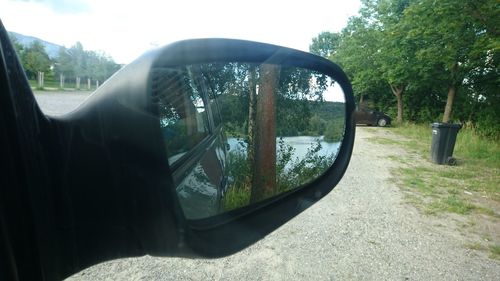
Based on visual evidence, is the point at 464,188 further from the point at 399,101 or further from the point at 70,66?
the point at 399,101

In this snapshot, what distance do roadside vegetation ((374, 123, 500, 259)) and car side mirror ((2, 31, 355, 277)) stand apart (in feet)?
12.7

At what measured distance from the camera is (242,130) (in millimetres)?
1417

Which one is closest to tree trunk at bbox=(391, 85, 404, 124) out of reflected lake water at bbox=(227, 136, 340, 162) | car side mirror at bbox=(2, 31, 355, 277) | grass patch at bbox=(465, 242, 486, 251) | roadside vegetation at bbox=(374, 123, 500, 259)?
roadside vegetation at bbox=(374, 123, 500, 259)

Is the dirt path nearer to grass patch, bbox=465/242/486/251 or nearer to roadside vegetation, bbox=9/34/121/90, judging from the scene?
grass patch, bbox=465/242/486/251

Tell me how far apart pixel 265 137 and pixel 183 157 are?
0.55m

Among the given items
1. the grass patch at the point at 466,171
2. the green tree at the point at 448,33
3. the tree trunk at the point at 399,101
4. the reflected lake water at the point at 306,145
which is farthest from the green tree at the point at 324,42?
the reflected lake water at the point at 306,145

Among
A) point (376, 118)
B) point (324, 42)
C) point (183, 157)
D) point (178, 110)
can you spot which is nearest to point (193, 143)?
point (183, 157)

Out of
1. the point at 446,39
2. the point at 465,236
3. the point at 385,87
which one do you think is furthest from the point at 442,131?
the point at 385,87

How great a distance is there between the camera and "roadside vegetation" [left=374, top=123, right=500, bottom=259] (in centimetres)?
505

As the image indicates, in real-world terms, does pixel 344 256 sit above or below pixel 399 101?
below

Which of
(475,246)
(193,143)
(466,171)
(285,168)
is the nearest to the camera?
(193,143)

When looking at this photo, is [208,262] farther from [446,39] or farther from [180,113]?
[446,39]

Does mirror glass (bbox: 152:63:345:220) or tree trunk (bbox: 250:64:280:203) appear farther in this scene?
tree trunk (bbox: 250:64:280:203)

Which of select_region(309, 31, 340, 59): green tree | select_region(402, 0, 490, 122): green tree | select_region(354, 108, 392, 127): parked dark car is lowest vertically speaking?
select_region(354, 108, 392, 127): parked dark car
